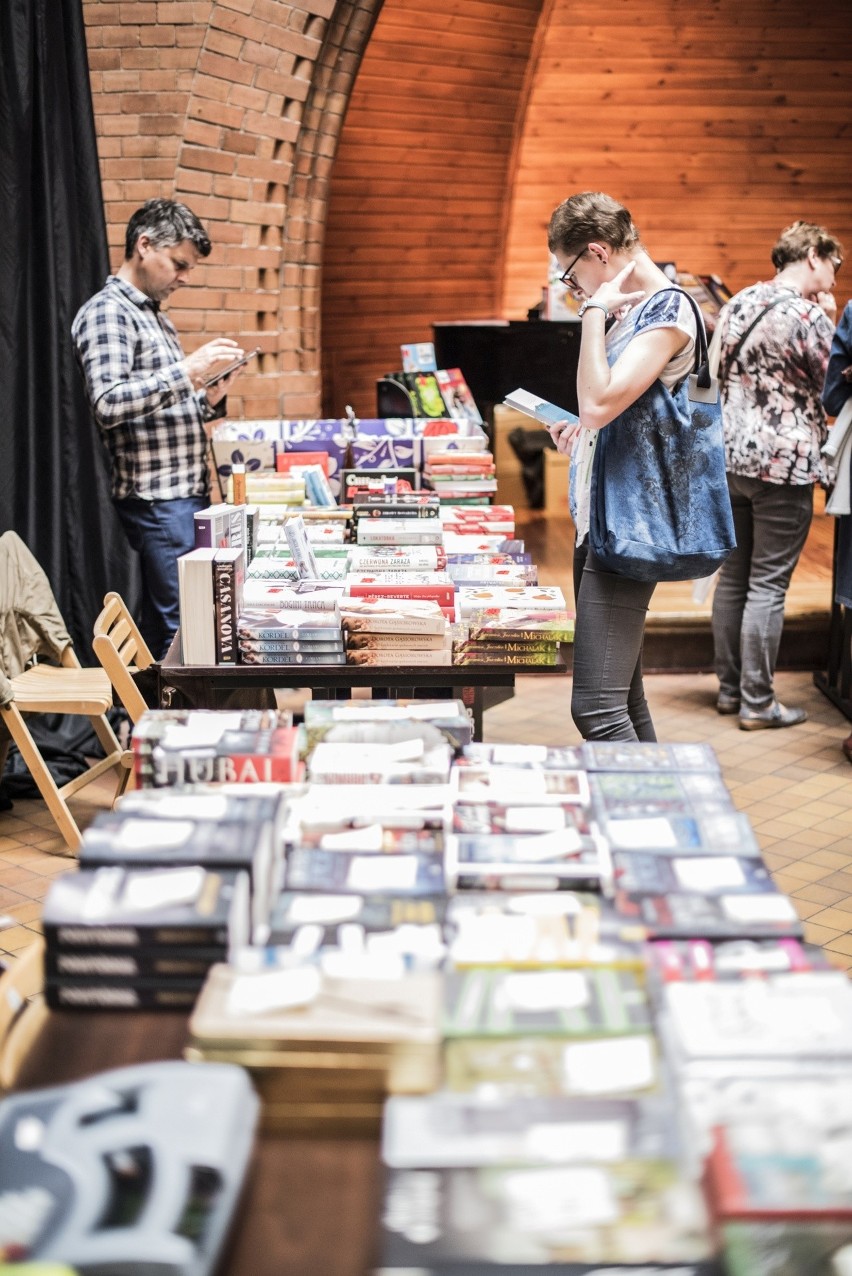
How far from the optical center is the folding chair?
4.39m

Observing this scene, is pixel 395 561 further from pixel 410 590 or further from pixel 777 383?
pixel 777 383

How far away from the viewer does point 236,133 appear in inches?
229

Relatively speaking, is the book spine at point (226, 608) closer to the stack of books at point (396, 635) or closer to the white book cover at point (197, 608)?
the white book cover at point (197, 608)

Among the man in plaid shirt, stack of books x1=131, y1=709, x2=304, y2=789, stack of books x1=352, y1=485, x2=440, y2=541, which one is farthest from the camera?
the man in plaid shirt

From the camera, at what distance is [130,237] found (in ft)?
14.8

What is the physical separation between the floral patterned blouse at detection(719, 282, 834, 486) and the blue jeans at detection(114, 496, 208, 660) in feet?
6.78

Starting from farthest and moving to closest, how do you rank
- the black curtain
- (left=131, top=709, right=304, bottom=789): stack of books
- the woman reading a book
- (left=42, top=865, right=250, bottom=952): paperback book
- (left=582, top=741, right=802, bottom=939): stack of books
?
the black curtain, the woman reading a book, (left=131, top=709, right=304, bottom=789): stack of books, (left=582, top=741, right=802, bottom=939): stack of books, (left=42, top=865, right=250, bottom=952): paperback book

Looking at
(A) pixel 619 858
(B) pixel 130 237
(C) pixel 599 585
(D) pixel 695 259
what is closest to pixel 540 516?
(D) pixel 695 259

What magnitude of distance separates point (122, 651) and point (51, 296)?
1536mm

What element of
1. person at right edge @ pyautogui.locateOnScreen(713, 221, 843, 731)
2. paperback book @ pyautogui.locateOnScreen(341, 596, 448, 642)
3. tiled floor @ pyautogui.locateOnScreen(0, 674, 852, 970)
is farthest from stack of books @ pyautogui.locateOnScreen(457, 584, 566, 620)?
person at right edge @ pyautogui.locateOnScreen(713, 221, 843, 731)

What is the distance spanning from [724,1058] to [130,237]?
147 inches

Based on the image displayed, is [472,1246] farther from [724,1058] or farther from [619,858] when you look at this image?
[619,858]

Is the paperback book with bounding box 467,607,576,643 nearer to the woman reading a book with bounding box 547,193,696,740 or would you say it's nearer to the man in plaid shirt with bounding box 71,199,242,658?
the woman reading a book with bounding box 547,193,696,740

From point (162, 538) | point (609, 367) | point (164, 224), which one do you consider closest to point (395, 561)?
point (609, 367)
